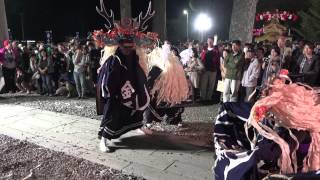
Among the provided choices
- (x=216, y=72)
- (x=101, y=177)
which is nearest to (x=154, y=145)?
(x=101, y=177)

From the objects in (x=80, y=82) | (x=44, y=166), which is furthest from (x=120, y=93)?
(x=80, y=82)

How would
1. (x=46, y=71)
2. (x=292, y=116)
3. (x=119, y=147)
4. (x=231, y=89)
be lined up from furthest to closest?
(x=46, y=71)
(x=231, y=89)
(x=119, y=147)
(x=292, y=116)

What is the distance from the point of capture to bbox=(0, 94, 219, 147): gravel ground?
677cm

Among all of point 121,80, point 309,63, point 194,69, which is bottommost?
point 194,69

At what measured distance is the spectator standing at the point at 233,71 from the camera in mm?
8273

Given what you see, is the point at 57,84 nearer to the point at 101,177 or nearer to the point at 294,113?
the point at 101,177

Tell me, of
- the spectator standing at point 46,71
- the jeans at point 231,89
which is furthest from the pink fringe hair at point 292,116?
the spectator standing at point 46,71

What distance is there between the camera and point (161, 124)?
736cm

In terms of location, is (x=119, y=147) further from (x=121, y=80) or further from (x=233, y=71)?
(x=233, y=71)

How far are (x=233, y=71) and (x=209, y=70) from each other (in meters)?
1.50

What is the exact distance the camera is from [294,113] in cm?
256

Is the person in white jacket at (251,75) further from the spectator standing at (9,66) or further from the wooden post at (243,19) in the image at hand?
the spectator standing at (9,66)

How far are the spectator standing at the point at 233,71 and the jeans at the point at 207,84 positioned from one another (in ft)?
4.23

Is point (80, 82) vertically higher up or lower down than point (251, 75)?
lower down
